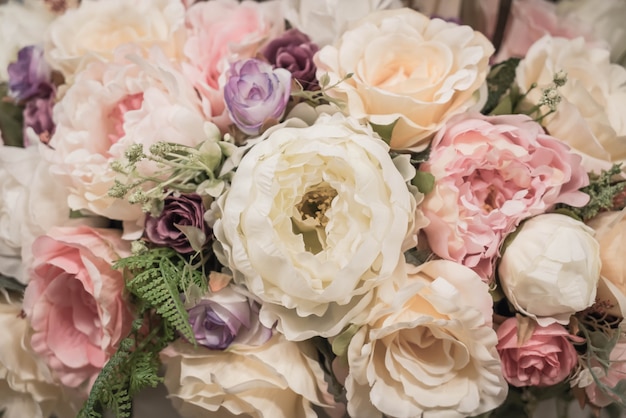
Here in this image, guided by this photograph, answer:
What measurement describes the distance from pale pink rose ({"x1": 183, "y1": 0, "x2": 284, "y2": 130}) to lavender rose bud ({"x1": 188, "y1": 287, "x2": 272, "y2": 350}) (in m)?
0.22

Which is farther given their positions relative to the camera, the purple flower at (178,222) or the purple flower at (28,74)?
the purple flower at (28,74)

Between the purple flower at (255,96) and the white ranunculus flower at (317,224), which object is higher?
the purple flower at (255,96)

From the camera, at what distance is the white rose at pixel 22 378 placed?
0.78m

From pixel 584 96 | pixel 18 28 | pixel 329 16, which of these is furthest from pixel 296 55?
pixel 18 28

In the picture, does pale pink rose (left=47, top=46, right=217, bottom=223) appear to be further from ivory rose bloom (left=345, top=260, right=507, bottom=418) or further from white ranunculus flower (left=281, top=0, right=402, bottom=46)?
ivory rose bloom (left=345, top=260, right=507, bottom=418)

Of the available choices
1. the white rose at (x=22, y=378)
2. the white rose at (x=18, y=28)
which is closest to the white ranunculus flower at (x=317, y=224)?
the white rose at (x=22, y=378)

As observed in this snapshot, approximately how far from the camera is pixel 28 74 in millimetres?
897

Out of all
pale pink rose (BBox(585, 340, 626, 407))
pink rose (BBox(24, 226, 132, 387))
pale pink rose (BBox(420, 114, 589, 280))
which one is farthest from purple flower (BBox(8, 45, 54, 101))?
pale pink rose (BBox(585, 340, 626, 407))

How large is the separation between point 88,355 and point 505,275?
1.64ft

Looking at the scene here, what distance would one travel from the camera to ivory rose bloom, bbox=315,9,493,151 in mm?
700

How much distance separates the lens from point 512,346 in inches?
→ 26.4

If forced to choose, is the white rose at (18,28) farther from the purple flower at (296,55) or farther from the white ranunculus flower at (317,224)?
the white ranunculus flower at (317,224)

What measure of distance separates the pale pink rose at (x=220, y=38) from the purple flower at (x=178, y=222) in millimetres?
122

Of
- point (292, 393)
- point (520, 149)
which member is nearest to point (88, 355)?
point (292, 393)
